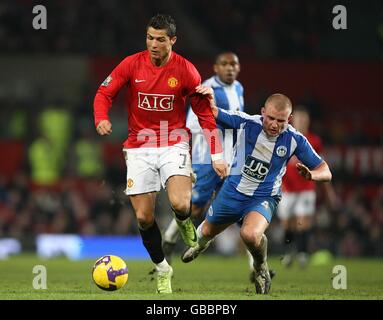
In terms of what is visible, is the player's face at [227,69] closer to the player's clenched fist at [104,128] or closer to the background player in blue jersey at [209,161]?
the background player in blue jersey at [209,161]

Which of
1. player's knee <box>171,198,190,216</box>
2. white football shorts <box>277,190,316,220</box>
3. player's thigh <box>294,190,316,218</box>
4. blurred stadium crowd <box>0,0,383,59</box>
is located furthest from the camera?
blurred stadium crowd <box>0,0,383,59</box>

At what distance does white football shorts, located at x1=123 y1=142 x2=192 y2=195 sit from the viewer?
383 inches

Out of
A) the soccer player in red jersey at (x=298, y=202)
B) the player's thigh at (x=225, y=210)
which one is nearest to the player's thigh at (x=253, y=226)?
the player's thigh at (x=225, y=210)

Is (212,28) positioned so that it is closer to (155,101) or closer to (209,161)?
(209,161)

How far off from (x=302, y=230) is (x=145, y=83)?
642 centimetres

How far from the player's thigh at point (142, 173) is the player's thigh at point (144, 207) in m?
0.05

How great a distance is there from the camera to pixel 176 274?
43.6 feet

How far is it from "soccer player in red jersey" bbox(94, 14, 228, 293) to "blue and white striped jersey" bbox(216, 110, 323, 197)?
343 mm

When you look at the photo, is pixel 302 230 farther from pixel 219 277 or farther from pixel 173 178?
pixel 173 178

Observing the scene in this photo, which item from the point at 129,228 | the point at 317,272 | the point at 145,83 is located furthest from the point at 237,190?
the point at 129,228

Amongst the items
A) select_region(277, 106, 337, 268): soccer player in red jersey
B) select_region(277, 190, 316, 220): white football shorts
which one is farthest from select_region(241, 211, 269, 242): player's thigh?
select_region(277, 190, 316, 220): white football shorts

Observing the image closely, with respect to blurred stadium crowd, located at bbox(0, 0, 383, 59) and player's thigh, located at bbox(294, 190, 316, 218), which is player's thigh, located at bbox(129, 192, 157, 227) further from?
blurred stadium crowd, located at bbox(0, 0, 383, 59)

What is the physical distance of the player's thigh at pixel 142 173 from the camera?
9.75 meters

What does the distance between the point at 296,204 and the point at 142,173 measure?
6.17m
